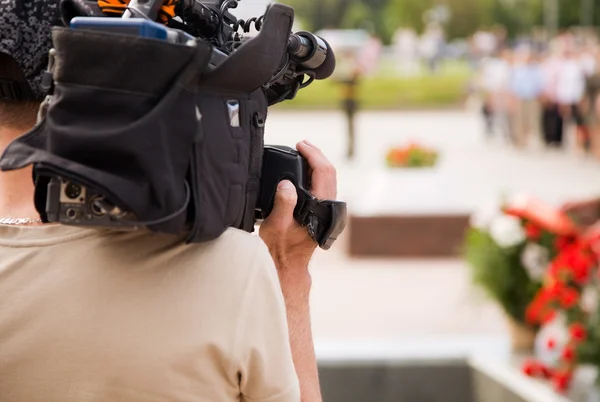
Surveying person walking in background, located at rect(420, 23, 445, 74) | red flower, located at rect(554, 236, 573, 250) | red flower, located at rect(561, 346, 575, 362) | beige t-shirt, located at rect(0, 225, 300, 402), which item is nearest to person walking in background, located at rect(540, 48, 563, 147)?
red flower, located at rect(554, 236, 573, 250)

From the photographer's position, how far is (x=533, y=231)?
550 cm

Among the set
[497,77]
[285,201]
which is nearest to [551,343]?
[285,201]

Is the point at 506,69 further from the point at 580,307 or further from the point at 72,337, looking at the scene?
the point at 72,337

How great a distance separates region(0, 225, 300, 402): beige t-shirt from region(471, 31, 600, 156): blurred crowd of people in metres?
17.0

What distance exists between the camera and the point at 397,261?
32.6 ft

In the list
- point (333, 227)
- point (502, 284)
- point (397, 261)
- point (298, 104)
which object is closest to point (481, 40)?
point (298, 104)

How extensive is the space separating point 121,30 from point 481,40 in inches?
1311

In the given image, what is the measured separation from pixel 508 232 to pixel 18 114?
4.21 metres

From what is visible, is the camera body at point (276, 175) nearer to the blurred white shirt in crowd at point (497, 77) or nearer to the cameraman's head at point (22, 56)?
the cameraman's head at point (22, 56)

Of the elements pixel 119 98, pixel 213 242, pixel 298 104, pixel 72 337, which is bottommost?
pixel 298 104

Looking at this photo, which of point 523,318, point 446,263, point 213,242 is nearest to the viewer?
point 213,242

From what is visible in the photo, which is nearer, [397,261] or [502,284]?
[502,284]

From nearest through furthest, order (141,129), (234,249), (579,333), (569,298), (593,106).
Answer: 1. (141,129)
2. (234,249)
3. (579,333)
4. (569,298)
5. (593,106)

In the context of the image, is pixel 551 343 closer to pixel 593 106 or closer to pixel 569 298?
pixel 569 298
